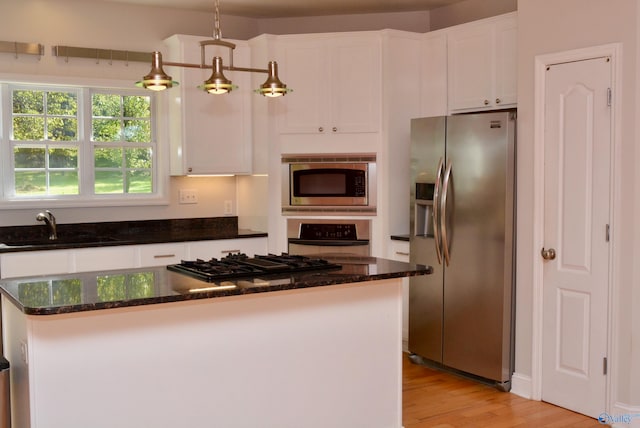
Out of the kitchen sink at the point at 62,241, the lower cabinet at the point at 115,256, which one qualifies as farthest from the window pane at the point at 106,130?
the lower cabinet at the point at 115,256

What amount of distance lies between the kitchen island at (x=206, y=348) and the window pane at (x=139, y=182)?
2.30m

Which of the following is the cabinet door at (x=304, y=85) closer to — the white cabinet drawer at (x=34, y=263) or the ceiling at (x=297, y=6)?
the ceiling at (x=297, y=6)

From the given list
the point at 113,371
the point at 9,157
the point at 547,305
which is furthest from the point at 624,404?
the point at 9,157

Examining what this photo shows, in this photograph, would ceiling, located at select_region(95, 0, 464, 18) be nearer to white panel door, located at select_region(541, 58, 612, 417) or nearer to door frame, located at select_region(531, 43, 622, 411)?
door frame, located at select_region(531, 43, 622, 411)

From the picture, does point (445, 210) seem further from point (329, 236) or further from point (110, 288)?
point (110, 288)

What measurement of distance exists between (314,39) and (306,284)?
276 cm

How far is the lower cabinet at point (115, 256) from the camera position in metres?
4.40

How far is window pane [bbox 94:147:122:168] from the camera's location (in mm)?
5238

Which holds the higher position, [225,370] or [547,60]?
[547,60]

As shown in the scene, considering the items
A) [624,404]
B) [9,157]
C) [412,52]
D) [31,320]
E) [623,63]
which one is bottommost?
[624,404]

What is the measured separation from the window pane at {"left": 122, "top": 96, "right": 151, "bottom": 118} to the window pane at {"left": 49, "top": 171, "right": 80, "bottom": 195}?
626 millimetres

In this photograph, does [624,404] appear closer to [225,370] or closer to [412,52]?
[225,370]

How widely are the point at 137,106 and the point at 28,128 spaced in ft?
2.69

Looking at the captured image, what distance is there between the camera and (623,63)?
357 centimetres
